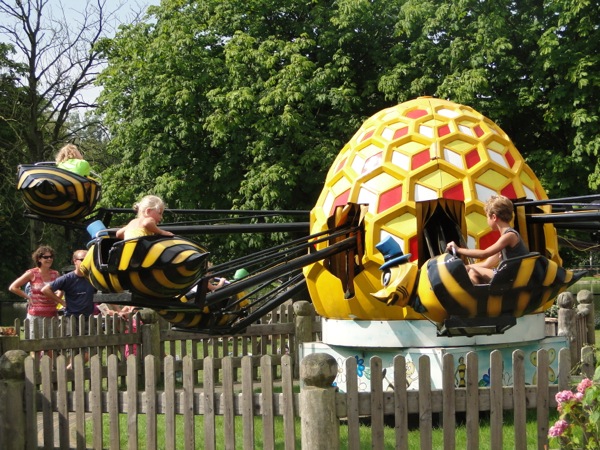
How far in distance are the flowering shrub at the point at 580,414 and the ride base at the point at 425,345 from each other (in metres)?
2.12

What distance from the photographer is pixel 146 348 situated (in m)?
11.6

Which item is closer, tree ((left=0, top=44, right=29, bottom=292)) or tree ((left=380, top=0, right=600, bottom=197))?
tree ((left=380, top=0, right=600, bottom=197))

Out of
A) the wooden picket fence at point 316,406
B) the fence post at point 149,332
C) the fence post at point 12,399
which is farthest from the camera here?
the fence post at point 149,332

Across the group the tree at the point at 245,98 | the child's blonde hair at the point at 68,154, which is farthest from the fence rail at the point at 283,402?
the tree at the point at 245,98

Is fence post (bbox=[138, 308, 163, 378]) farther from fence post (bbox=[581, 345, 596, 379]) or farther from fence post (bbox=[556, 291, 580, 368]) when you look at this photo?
fence post (bbox=[581, 345, 596, 379])

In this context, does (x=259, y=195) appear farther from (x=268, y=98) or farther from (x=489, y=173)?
(x=489, y=173)

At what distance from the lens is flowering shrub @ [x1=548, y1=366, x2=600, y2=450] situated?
16.9 feet

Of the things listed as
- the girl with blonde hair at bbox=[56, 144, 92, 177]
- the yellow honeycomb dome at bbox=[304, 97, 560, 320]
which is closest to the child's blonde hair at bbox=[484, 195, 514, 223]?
the yellow honeycomb dome at bbox=[304, 97, 560, 320]

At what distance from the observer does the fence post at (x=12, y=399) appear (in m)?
7.00

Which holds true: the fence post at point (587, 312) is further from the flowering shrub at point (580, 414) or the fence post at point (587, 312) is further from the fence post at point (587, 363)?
the flowering shrub at point (580, 414)

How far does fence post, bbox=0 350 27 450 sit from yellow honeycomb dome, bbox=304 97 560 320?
289cm

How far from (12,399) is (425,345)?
3.56 metres

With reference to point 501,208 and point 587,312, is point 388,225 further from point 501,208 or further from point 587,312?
point 587,312

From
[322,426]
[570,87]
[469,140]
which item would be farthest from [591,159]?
[322,426]
